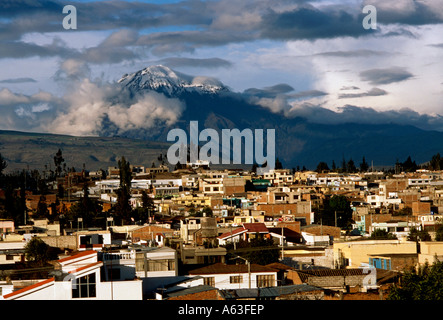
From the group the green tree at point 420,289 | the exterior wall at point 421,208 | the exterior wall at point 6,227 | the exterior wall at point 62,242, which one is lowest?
the green tree at point 420,289

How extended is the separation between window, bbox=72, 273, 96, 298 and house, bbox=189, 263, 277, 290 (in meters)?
6.63

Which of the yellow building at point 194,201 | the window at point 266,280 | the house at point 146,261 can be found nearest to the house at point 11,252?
the house at point 146,261

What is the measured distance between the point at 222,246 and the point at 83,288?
2217 centimetres

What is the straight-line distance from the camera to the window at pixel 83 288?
71.2ft

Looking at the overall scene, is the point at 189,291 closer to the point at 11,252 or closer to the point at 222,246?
the point at 11,252

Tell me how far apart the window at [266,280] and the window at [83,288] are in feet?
28.1

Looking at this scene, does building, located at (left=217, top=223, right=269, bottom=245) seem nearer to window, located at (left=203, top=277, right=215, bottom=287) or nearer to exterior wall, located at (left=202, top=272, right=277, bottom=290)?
exterior wall, located at (left=202, top=272, right=277, bottom=290)

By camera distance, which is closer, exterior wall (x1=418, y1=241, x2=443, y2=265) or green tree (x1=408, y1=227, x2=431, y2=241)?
exterior wall (x1=418, y1=241, x2=443, y2=265)

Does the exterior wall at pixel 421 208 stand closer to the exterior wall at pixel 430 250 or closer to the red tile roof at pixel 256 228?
the red tile roof at pixel 256 228

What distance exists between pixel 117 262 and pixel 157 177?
9208 cm

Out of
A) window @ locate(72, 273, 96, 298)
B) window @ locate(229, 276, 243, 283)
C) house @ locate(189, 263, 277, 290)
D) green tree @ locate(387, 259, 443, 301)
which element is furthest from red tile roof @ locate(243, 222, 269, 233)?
window @ locate(72, 273, 96, 298)

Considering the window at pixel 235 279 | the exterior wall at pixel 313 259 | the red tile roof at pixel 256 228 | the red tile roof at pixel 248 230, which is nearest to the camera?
the window at pixel 235 279

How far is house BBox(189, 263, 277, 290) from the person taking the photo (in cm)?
2834

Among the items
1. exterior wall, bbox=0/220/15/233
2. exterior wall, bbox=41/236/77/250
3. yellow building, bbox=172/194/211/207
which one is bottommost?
exterior wall, bbox=41/236/77/250
